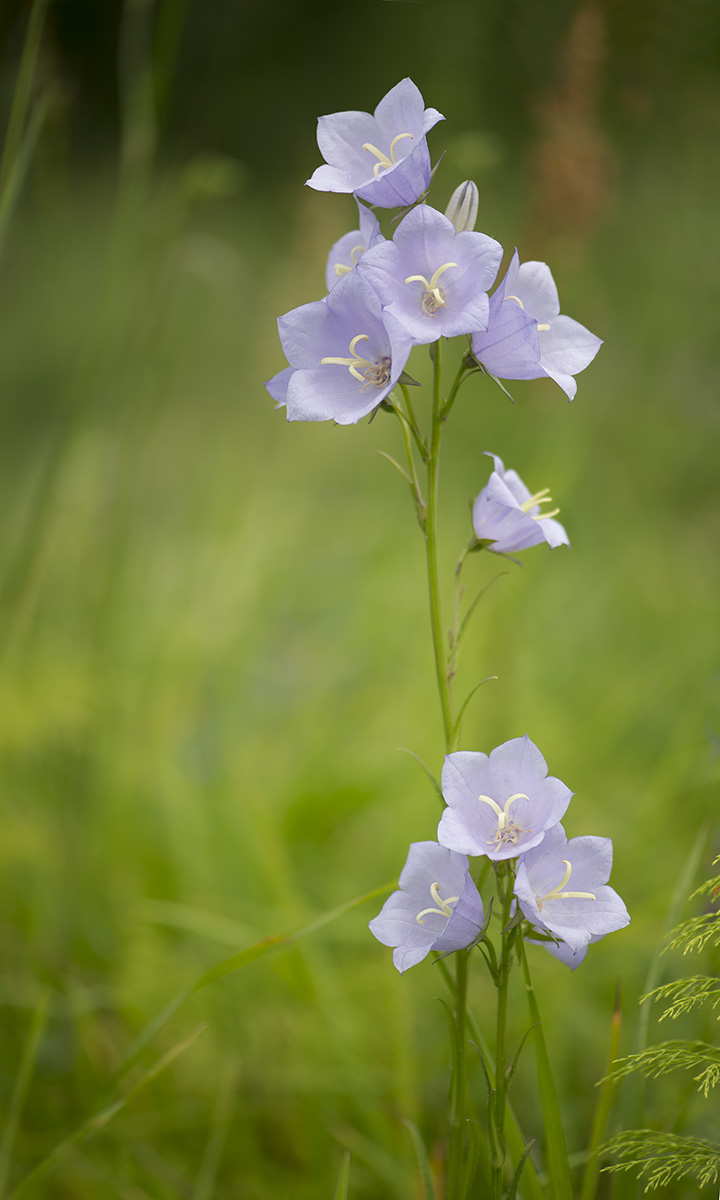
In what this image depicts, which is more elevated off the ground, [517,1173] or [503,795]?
[503,795]

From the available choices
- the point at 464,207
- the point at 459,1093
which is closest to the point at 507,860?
the point at 459,1093

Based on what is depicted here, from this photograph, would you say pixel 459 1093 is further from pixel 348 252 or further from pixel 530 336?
pixel 348 252

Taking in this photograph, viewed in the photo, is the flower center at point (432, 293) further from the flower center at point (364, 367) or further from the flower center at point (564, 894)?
the flower center at point (564, 894)

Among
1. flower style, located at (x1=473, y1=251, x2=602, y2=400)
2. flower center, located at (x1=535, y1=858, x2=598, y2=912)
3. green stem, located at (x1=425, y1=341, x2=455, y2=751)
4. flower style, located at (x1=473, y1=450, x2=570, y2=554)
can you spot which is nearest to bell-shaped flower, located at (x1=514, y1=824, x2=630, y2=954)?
flower center, located at (x1=535, y1=858, x2=598, y2=912)

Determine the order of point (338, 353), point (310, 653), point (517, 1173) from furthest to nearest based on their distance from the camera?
point (310, 653) → point (338, 353) → point (517, 1173)

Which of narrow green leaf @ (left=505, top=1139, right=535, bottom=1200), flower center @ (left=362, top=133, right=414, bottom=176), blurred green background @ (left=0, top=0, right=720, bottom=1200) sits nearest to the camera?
narrow green leaf @ (left=505, top=1139, right=535, bottom=1200)

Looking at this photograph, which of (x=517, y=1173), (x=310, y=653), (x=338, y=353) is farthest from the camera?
(x=310, y=653)

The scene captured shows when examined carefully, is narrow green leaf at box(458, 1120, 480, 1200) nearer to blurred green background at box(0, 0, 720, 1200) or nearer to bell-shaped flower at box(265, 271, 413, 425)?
blurred green background at box(0, 0, 720, 1200)
